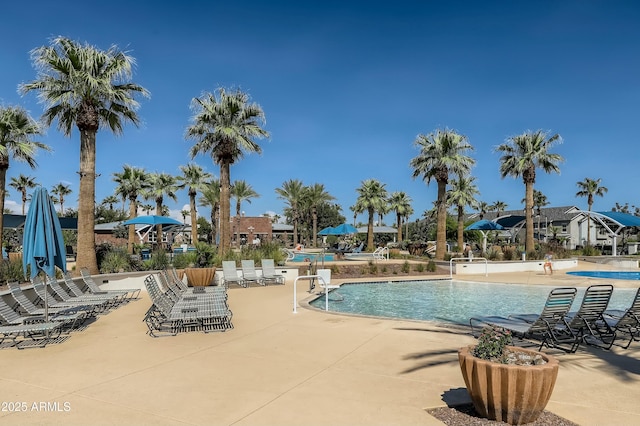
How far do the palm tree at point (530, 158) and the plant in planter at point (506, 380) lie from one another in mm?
26729

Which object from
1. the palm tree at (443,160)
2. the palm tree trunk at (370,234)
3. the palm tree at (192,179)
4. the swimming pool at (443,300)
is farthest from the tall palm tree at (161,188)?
the swimming pool at (443,300)

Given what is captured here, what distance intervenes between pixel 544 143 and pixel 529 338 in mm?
25275

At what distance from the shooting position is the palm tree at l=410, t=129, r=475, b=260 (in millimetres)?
25828

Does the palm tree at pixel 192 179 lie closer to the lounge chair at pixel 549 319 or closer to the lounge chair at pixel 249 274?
the lounge chair at pixel 249 274

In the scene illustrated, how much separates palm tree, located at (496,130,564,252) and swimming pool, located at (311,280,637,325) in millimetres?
13600

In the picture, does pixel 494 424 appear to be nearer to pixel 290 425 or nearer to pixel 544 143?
pixel 290 425

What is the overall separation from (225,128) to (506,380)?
1841 cm

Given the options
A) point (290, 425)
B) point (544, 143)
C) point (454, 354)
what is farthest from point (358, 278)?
point (544, 143)

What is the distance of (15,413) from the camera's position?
13.4 ft

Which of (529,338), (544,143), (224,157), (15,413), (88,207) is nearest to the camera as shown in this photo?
(15,413)

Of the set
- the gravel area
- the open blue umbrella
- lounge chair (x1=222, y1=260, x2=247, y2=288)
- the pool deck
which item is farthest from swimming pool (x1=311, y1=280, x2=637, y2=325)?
the open blue umbrella

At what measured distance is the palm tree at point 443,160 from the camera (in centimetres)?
2583

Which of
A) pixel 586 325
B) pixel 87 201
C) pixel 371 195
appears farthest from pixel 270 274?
pixel 371 195

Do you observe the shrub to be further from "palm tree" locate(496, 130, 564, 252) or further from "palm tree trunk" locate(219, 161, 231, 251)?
"palm tree" locate(496, 130, 564, 252)
